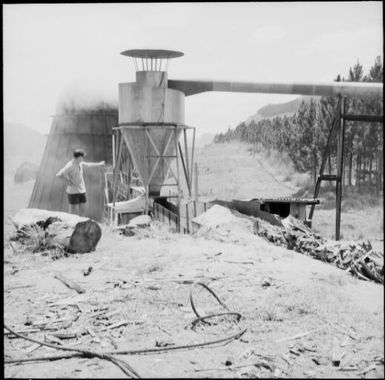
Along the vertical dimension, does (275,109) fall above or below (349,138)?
above

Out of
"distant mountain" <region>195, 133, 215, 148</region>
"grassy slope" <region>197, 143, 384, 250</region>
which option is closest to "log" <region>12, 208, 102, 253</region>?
"grassy slope" <region>197, 143, 384, 250</region>

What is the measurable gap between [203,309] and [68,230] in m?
4.41

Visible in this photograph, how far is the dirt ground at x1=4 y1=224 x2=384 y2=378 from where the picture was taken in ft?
19.2

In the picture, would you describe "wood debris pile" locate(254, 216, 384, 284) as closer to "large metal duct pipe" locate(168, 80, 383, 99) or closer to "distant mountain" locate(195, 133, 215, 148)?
"large metal duct pipe" locate(168, 80, 383, 99)

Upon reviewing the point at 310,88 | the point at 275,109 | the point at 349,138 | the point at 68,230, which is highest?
the point at 275,109

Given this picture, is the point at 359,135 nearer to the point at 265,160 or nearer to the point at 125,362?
the point at 265,160

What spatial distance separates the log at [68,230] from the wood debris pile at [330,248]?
434cm

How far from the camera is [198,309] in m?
7.52

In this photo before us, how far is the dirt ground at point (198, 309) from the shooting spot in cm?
586

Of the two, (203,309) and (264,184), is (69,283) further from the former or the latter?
(264,184)

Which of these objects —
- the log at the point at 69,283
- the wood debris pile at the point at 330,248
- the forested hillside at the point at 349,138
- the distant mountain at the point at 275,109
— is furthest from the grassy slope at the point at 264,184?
the distant mountain at the point at 275,109

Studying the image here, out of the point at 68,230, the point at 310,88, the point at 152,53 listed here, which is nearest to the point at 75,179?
the point at 68,230

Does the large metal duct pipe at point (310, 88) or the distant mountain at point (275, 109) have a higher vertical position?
the distant mountain at point (275, 109)

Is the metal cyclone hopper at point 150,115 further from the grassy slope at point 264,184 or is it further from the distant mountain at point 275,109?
the distant mountain at point 275,109
